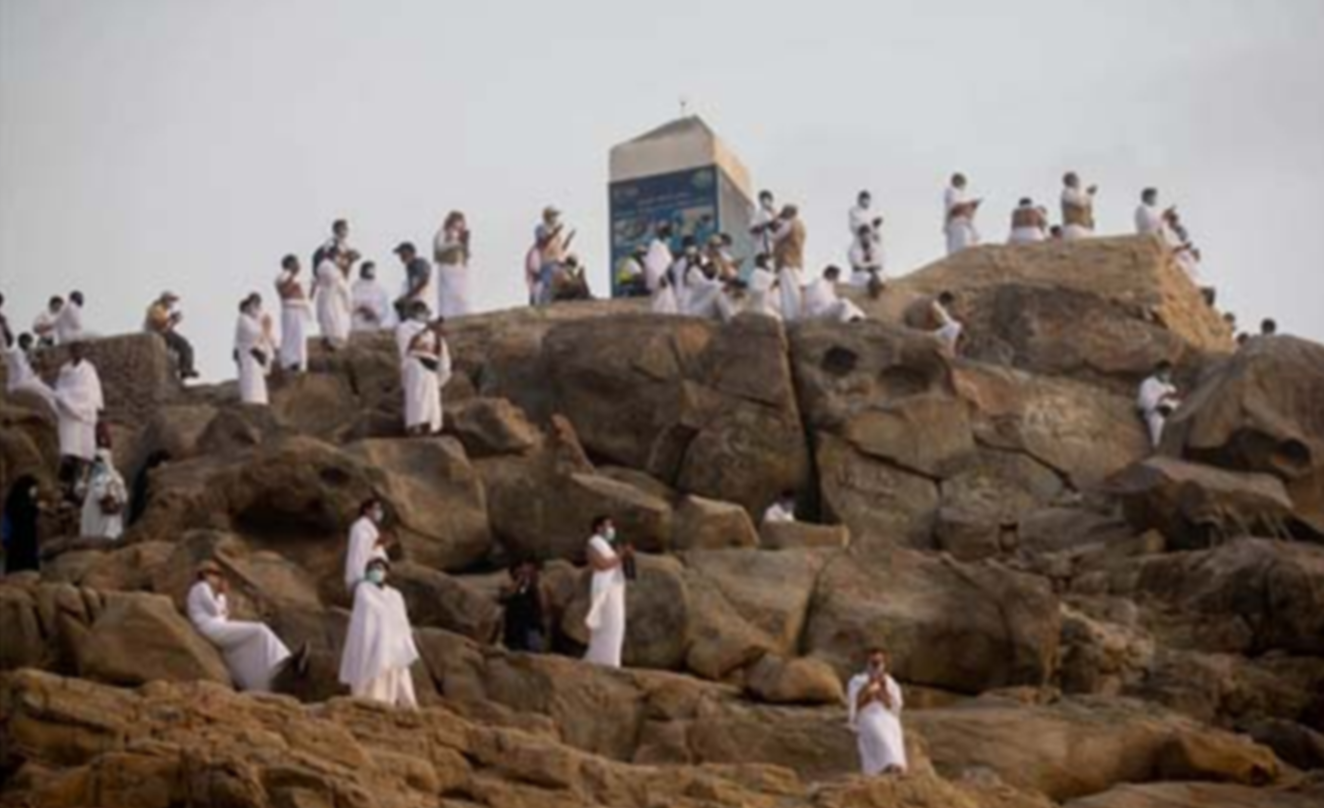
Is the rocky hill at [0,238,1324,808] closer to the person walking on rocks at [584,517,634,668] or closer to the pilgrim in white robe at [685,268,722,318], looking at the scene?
the person walking on rocks at [584,517,634,668]

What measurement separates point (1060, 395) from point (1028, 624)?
8077 millimetres

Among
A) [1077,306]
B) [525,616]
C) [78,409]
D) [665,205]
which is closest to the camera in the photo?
[525,616]

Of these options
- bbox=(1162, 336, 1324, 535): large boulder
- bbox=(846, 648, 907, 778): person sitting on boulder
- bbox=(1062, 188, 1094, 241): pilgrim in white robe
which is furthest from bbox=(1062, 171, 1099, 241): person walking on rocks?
bbox=(846, 648, 907, 778): person sitting on boulder

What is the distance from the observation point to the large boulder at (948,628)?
70.6ft

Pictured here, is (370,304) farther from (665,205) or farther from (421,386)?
(665,205)

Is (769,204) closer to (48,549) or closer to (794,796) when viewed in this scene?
(48,549)

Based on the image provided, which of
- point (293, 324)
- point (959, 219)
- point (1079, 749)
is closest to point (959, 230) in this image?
point (959, 219)

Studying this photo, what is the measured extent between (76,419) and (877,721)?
41.9 ft

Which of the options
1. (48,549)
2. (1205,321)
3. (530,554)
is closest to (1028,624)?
(530,554)

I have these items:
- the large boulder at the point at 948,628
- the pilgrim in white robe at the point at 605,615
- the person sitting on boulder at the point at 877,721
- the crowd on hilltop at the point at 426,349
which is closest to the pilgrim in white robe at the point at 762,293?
the crowd on hilltop at the point at 426,349

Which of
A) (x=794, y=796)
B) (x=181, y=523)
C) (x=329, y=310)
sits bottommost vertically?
(x=794, y=796)

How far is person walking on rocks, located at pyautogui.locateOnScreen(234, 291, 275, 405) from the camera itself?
28734mm

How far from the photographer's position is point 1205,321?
3528 cm

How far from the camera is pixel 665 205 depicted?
4338 cm
